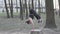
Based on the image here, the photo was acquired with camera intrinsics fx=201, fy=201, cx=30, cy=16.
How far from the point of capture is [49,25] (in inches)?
557

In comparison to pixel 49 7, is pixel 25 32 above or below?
below

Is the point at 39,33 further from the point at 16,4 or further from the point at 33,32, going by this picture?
the point at 16,4

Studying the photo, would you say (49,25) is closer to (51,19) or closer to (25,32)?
(51,19)

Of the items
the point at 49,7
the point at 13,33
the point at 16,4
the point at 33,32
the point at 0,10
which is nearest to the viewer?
the point at 33,32

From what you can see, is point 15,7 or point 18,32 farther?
point 15,7

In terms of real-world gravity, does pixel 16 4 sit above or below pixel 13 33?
above

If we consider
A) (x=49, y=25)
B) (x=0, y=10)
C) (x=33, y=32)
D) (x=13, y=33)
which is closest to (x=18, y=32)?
(x=13, y=33)

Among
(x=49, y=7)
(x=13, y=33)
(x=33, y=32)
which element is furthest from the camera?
(x=49, y=7)

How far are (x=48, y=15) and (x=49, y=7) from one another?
578mm

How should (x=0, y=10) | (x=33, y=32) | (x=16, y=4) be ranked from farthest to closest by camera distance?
(x=0, y=10)
(x=16, y=4)
(x=33, y=32)

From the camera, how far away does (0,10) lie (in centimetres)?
4231

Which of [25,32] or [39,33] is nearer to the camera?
[39,33]

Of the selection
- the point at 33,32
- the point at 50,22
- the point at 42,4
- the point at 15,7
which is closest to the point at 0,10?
the point at 15,7

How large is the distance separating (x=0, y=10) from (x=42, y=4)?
352 inches
